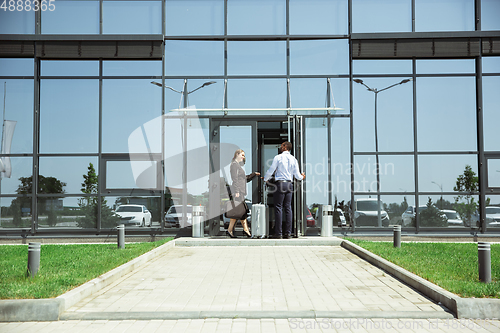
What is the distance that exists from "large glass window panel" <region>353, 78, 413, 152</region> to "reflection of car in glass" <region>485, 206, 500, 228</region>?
2.56m

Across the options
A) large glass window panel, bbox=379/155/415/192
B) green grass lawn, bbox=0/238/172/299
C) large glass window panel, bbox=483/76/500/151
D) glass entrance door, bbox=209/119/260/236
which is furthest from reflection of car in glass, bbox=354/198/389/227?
green grass lawn, bbox=0/238/172/299

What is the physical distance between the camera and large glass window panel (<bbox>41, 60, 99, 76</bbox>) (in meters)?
13.7

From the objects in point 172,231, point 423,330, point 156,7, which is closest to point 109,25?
point 156,7

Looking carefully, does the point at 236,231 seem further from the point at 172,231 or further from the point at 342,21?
the point at 342,21

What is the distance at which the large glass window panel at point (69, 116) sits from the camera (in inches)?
532

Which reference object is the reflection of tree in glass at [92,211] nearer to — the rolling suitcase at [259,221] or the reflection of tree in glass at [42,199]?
the reflection of tree in glass at [42,199]

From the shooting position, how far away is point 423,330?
4676 mm

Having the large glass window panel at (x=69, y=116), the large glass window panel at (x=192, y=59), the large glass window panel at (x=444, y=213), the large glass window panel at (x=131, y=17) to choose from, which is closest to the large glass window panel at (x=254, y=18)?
the large glass window panel at (x=192, y=59)

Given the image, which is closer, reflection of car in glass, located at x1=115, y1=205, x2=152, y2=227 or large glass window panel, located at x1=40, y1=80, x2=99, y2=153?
reflection of car in glass, located at x1=115, y1=205, x2=152, y2=227

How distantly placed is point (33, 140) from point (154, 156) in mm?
3249

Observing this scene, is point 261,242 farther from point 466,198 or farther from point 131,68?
point 131,68

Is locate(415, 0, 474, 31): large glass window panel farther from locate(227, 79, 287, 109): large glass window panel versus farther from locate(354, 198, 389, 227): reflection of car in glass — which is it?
locate(354, 198, 389, 227): reflection of car in glass

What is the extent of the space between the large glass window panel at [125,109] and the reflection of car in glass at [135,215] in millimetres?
1543

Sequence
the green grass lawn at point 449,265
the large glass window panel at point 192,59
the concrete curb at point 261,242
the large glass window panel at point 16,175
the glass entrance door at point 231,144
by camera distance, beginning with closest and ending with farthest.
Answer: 1. the green grass lawn at point 449,265
2. the concrete curb at point 261,242
3. the glass entrance door at point 231,144
4. the large glass window panel at point 16,175
5. the large glass window panel at point 192,59
